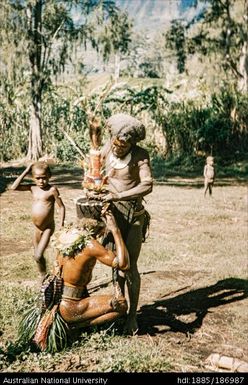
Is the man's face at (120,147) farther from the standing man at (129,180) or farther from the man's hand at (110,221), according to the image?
the man's hand at (110,221)

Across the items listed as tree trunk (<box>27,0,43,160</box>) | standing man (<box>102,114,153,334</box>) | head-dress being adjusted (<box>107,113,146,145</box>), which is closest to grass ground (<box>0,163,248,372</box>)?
standing man (<box>102,114,153,334</box>)

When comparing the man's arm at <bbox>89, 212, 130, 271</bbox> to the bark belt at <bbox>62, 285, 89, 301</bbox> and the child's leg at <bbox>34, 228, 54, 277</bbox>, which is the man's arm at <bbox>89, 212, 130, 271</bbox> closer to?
the bark belt at <bbox>62, 285, 89, 301</bbox>

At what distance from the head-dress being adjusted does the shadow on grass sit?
2.09 metres

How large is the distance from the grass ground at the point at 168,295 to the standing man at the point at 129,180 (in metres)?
0.62

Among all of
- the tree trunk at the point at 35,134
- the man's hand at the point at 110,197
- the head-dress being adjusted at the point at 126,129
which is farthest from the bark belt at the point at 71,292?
the tree trunk at the point at 35,134

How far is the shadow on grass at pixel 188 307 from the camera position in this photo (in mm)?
5676

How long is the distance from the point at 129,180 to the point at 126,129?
1.75 ft

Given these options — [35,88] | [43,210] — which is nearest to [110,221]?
[43,210]

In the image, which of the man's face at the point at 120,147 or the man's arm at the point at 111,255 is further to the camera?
the man's face at the point at 120,147

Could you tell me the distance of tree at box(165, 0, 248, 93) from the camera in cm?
2917

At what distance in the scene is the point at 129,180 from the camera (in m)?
5.02

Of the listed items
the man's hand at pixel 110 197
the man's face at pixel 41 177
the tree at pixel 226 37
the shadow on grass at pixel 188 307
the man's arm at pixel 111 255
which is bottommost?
the shadow on grass at pixel 188 307

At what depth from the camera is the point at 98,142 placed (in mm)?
4855

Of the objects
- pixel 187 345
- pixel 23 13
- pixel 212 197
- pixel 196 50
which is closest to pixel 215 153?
pixel 212 197
